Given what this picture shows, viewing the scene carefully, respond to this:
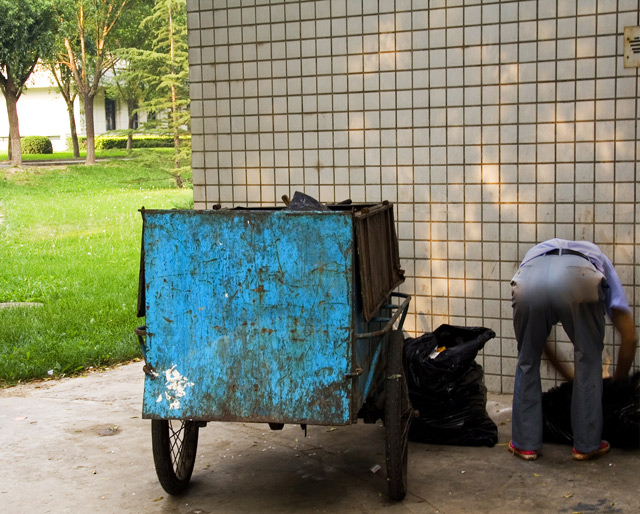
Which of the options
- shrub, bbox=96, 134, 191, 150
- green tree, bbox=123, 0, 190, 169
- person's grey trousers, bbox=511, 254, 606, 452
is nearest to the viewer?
person's grey trousers, bbox=511, 254, 606, 452

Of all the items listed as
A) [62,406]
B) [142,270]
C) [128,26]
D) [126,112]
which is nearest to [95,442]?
[62,406]

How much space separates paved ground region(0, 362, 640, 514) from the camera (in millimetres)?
4320

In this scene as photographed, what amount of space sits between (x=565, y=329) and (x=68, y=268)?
950cm

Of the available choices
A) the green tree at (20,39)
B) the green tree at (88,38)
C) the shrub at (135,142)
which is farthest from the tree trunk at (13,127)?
the shrub at (135,142)

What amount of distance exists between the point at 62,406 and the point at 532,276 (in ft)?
12.1

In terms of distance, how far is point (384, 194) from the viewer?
6.34m

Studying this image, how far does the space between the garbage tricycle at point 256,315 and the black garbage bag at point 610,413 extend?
1.41 m

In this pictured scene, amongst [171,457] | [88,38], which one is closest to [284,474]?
[171,457]

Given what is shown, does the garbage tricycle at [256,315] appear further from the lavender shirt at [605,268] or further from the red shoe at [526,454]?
the lavender shirt at [605,268]

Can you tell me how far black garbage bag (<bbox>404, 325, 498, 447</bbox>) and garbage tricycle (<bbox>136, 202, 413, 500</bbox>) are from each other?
1041mm

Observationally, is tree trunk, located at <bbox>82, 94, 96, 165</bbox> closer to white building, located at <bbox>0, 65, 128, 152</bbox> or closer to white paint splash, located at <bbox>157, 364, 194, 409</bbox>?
white building, located at <bbox>0, 65, 128, 152</bbox>

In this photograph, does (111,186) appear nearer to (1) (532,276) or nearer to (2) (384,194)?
(2) (384,194)

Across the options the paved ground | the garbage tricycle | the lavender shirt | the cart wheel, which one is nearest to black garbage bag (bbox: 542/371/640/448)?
the paved ground

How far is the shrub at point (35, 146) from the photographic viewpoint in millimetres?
44000
